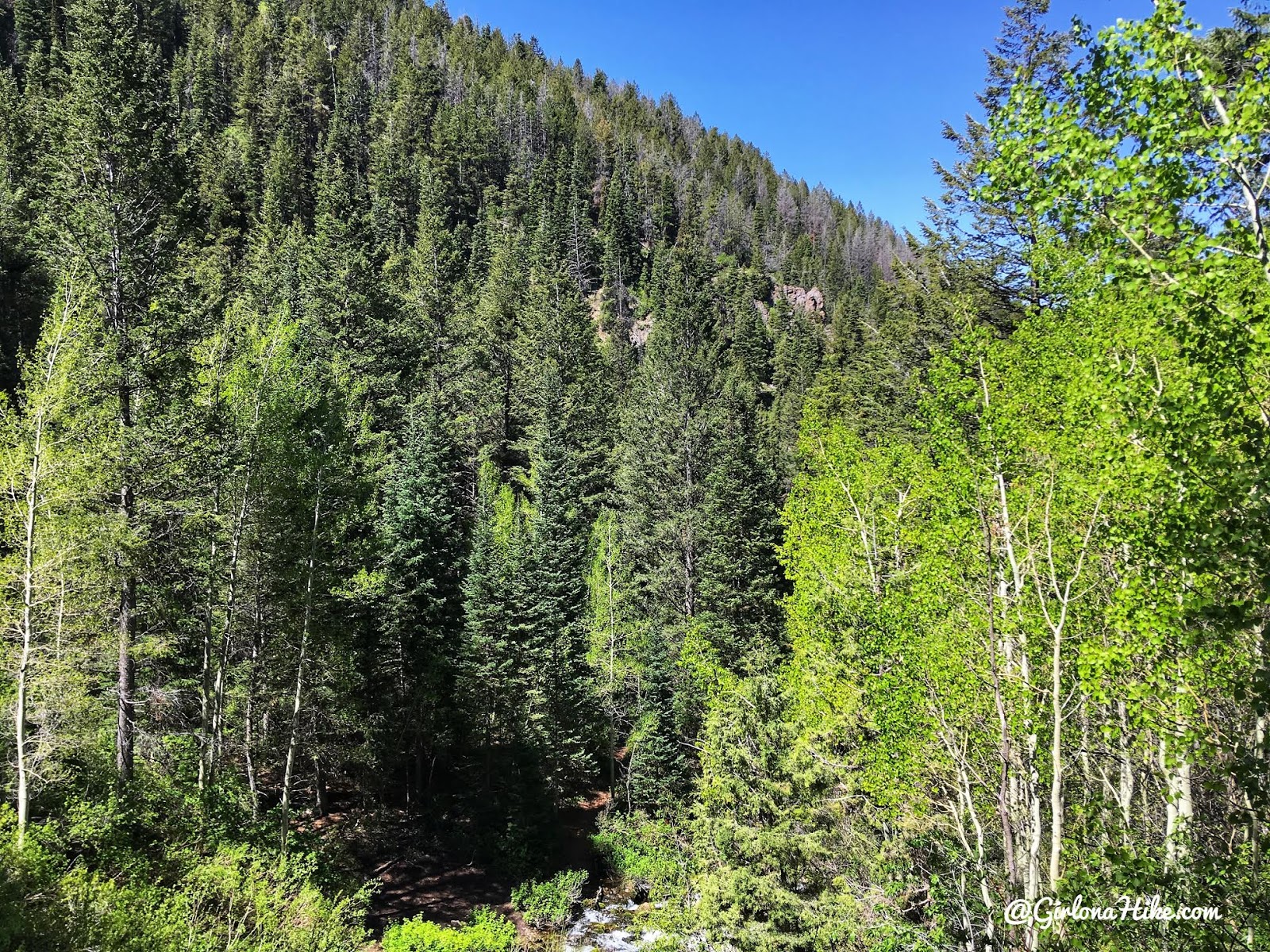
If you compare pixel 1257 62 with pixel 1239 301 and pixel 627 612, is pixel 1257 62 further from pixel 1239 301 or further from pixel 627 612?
pixel 627 612

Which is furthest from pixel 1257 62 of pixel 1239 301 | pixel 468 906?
pixel 468 906

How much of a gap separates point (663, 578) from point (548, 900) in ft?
45.0

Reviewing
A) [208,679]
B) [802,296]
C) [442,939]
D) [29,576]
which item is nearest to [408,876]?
[442,939]

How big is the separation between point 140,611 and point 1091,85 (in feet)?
57.7

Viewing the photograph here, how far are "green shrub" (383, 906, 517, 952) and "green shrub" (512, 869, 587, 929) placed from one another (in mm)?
3585

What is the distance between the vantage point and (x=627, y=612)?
105 ft

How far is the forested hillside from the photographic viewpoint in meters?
4.86

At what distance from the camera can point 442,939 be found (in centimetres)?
1523

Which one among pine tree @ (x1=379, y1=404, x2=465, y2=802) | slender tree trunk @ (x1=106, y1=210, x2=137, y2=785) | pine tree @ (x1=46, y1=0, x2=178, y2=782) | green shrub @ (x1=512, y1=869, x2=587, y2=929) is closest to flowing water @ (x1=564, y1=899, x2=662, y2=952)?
green shrub @ (x1=512, y1=869, x2=587, y2=929)

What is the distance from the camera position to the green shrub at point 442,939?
595 inches

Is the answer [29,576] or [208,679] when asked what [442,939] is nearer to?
[208,679]

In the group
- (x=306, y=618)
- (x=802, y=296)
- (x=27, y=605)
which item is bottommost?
(x=306, y=618)

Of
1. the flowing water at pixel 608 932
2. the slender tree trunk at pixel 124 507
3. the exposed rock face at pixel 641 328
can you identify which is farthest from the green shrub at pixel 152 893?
the exposed rock face at pixel 641 328

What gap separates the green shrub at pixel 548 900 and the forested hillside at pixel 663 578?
0.59 feet
